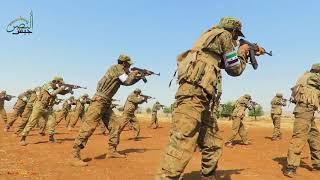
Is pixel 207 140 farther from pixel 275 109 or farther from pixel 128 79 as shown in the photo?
pixel 275 109

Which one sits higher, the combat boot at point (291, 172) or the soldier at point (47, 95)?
the soldier at point (47, 95)

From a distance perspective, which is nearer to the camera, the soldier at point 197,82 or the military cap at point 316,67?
the soldier at point 197,82

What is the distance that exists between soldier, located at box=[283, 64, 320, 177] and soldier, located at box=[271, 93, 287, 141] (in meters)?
9.81

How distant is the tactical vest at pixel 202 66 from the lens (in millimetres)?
5688

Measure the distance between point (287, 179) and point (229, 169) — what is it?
117 centimetres

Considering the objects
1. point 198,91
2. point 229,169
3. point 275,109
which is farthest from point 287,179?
point 275,109

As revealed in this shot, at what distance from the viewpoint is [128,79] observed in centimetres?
994

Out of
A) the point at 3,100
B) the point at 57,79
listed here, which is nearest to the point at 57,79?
the point at 57,79

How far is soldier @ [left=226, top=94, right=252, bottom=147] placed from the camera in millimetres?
16078

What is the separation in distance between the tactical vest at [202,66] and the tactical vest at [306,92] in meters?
4.06

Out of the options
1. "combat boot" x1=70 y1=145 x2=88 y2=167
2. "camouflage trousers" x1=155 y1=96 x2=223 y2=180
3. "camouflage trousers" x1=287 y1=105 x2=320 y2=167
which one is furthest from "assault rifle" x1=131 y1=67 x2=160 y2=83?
"camouflage trousers" x1=155 y1=96 x2=223 y2=180

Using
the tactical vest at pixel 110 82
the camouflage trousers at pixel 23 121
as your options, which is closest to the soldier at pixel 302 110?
the tactical vest at pixel 110 82

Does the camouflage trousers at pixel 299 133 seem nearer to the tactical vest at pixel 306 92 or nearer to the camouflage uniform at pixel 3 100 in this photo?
the tactical vest at pixel 306 92

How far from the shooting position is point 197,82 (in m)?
5.66
